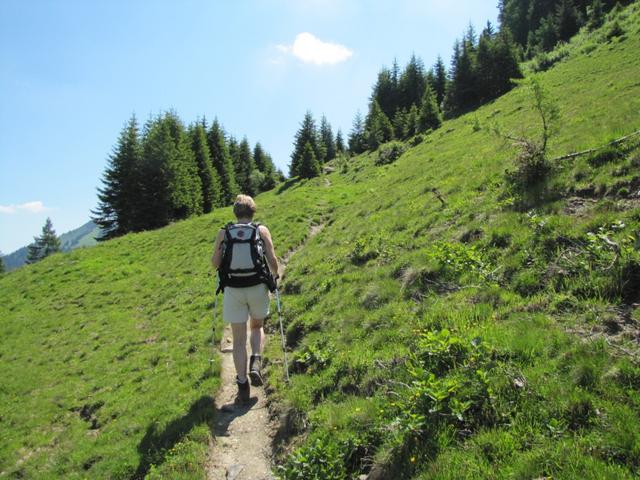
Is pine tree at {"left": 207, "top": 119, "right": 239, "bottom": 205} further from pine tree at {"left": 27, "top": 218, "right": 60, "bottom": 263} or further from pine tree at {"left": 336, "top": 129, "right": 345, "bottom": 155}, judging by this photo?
pine tree at {"left": 27, "top": 218, "right": 60, "bottom": 263}

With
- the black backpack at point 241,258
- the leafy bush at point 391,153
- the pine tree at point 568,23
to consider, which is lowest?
the black backpack at point 241,258

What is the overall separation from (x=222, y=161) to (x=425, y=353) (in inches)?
2483

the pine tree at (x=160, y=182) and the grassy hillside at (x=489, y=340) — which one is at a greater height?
the pine tree at (x=160, y=182)

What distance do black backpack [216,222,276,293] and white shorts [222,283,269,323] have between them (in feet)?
0.45

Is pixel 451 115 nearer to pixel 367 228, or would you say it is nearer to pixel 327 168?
pixel 327 168

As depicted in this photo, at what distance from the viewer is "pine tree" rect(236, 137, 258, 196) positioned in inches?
2840

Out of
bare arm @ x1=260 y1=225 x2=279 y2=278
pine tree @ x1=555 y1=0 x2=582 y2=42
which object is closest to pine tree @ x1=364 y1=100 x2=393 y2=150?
pine tree @ x1=555 y1=0 x2=582 y2=42

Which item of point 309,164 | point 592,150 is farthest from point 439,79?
point 592,150

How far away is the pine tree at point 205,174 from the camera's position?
185 ft

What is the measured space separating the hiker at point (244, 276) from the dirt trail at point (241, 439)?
370 millimetres

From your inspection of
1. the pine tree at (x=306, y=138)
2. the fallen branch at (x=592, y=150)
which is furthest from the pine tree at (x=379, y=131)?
the fallen branch at (x=592, y=150)

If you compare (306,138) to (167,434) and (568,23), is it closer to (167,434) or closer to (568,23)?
(568,23)

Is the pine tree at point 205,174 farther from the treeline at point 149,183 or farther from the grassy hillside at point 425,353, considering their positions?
the grassy hillside at point 425,353

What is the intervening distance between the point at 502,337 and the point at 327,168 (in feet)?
204
